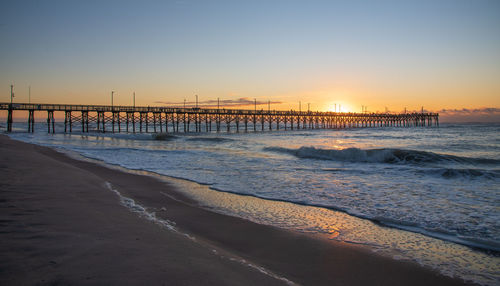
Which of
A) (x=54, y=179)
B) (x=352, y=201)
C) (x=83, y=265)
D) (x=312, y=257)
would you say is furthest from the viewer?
(x=54, y=179)

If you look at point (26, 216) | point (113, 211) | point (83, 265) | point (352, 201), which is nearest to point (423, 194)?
point (352, 201)

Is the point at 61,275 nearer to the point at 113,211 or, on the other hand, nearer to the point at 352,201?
the point at 113,211

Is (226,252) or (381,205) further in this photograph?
(381,205)

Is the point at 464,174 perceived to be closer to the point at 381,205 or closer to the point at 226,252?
the point at 381,205

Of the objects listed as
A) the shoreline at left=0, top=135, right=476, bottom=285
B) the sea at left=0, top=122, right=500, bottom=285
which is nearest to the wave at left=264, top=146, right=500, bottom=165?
the sea at left=0, top=122, right=500, bottom=285

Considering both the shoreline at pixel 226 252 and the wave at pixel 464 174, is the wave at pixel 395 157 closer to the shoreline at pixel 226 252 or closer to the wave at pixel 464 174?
the wave at pixel 464 174

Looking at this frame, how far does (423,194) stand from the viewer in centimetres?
720

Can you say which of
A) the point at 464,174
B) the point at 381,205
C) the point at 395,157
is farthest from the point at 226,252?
the point at 395,157

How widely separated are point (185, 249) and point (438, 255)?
10.1 ft

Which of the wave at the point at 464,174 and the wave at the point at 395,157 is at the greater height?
the wave at the point at 395,157

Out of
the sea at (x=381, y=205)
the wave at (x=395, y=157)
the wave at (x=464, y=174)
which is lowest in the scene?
the sea at (x=381, y=205)

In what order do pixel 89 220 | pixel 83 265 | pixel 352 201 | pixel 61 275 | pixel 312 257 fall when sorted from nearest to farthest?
pixel 61 275 → pixel 83 265 → pixel 312 257 → pixel 89 220 → pixel 352 201

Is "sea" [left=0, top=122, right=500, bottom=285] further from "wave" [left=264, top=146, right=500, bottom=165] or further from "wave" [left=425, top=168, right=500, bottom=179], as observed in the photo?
"wave" [left=264, top=146, right=500, bottom=165]

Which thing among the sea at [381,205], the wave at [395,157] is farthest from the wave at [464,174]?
the wave at [395,157]
